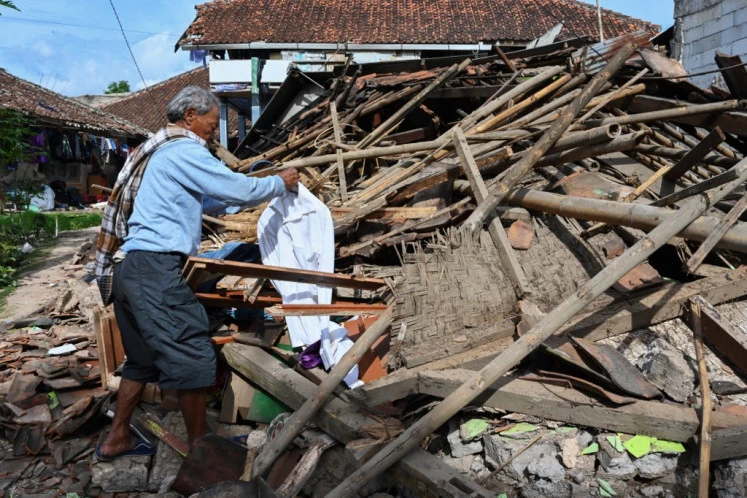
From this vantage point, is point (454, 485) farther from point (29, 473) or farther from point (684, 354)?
point (29, 473)

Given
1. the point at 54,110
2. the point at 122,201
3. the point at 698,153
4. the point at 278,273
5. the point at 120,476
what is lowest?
the point at 120,476

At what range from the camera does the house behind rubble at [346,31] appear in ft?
55.1

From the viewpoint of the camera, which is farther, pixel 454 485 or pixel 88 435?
pixel 88 435

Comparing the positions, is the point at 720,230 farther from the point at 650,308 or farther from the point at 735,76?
the point at 735,76

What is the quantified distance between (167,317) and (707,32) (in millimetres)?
9020

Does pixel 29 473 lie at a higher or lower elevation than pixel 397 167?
lower

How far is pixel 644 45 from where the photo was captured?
20.0 feet

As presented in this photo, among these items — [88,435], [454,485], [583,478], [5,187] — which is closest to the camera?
[454,485]

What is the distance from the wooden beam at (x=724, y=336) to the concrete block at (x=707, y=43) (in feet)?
23.3

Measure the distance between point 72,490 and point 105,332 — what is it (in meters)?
1.06

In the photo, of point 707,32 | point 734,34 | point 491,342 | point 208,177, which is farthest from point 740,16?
point 208,177

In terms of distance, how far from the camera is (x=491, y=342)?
2949mm

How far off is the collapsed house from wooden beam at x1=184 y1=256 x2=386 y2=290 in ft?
0.04

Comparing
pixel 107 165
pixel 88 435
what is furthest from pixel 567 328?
pixel 107 165
